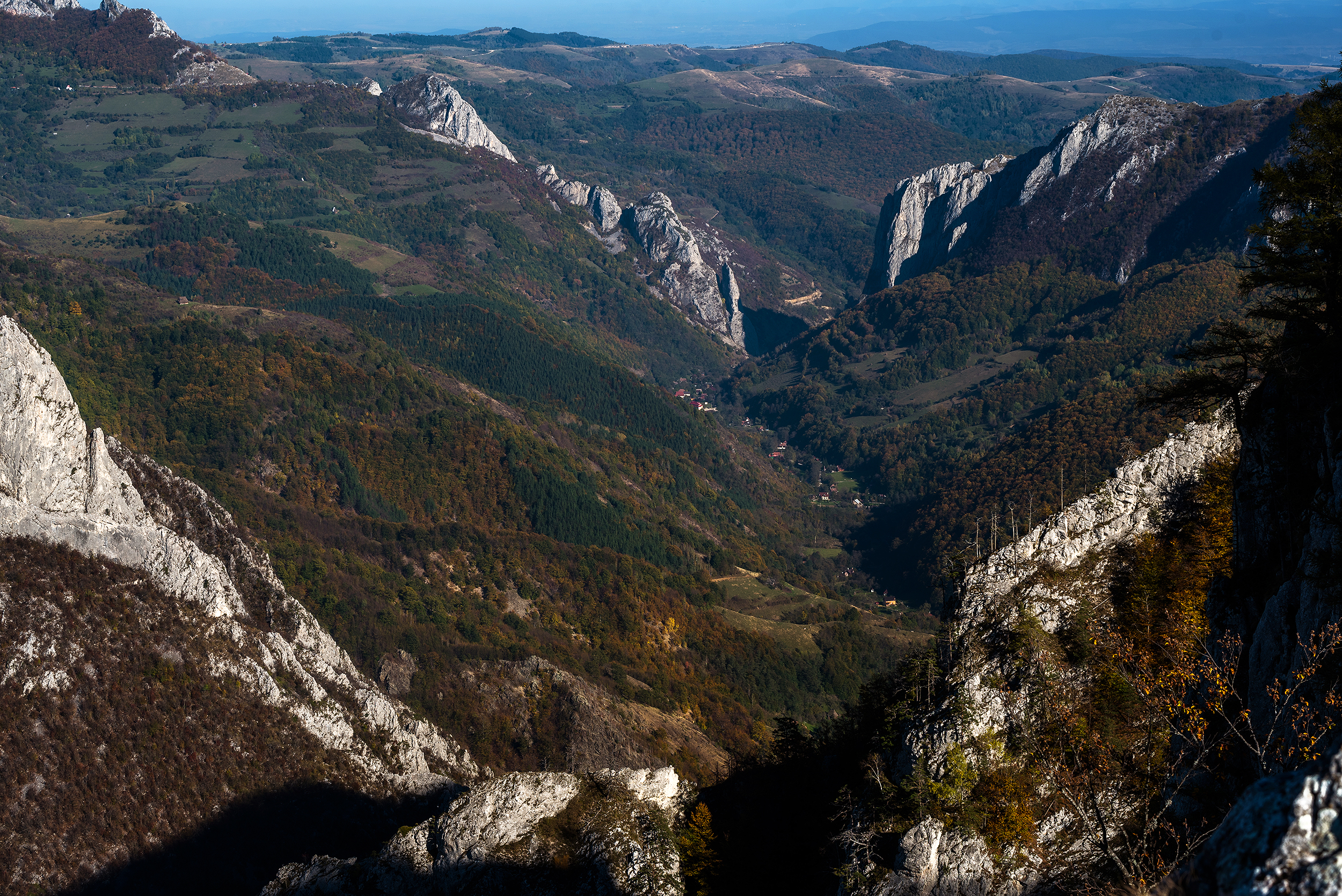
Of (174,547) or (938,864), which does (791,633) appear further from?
(938,864)

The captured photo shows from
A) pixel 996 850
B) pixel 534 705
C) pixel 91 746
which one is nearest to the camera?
pixel 996 850

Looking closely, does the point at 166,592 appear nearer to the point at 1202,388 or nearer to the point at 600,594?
the point at 1202,388

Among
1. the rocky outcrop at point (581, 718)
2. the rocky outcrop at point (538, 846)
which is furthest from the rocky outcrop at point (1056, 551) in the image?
the rocky outcrop at point (581, 718)

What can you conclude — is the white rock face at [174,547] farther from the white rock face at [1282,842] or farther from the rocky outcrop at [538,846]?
the white rock face at [1282,842]

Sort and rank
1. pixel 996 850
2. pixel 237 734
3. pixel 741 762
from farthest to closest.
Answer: pixel 237 734 < pixel 741 762 < pixel 996 850

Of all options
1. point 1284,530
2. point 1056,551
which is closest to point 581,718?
point 1056,551

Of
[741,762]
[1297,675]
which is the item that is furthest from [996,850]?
[741,762]
